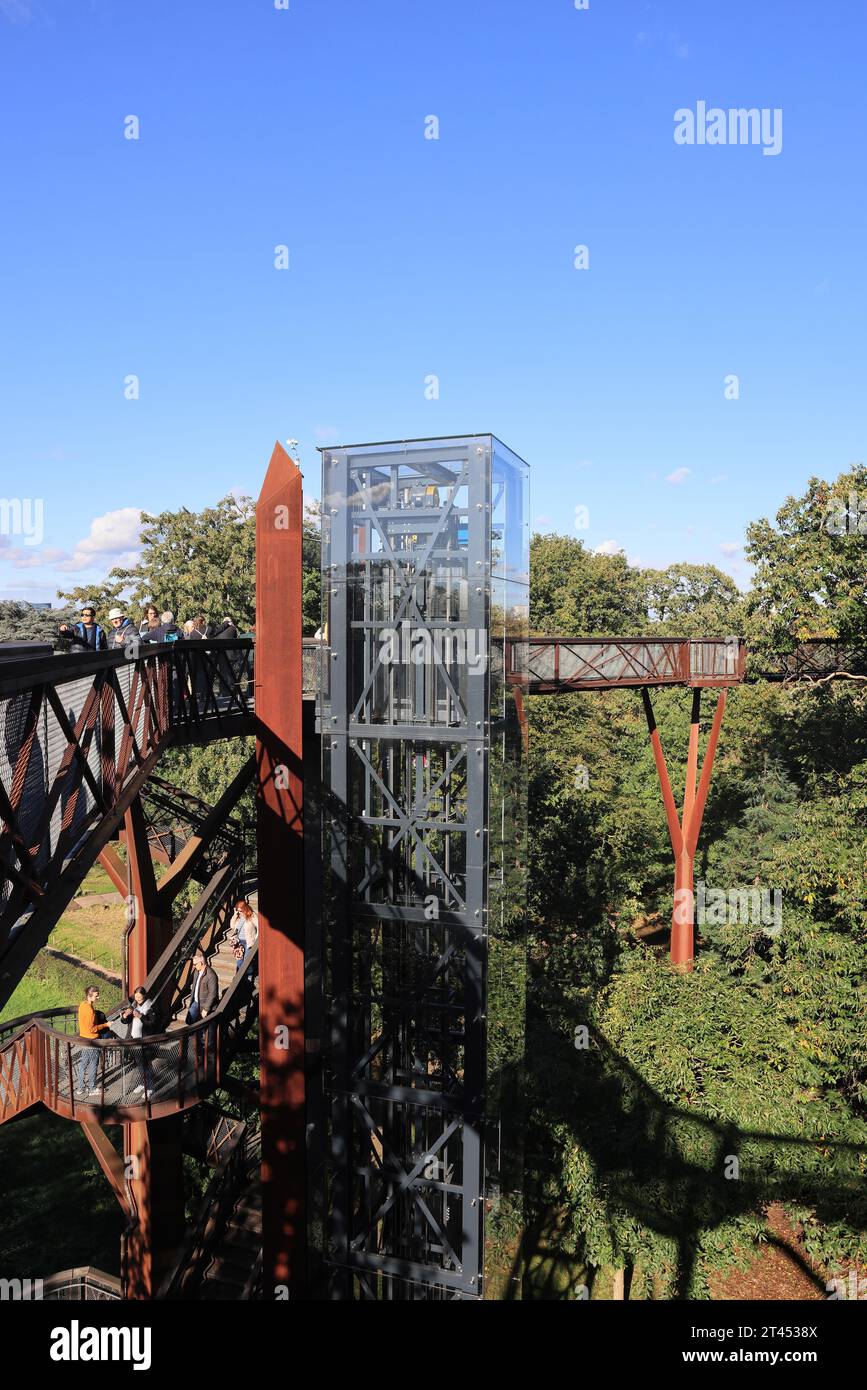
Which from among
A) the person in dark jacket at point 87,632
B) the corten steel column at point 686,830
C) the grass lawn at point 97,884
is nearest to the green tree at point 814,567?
the corten steel column at point 686,830

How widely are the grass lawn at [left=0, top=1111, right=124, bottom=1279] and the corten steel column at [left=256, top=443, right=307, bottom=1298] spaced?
20.2ft

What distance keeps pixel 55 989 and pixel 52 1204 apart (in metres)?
9.90

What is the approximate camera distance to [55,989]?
2422 centimetres

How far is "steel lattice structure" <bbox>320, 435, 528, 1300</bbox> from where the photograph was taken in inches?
338

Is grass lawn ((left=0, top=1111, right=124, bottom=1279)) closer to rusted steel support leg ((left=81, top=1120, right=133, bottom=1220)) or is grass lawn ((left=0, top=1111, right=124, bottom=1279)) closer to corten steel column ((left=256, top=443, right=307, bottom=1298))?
rusted steel support leg ((left=81, top=1120, right=133, bottom=1220))

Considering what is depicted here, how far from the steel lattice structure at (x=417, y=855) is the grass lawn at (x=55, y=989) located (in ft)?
50.8

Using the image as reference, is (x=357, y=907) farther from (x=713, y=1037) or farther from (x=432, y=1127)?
(x=713, y=1037)

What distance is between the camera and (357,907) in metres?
9.08

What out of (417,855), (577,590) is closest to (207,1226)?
(417,855)

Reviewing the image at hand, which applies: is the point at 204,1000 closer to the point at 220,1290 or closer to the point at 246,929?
the point at 246,929

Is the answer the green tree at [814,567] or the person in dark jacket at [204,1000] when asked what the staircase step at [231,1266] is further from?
the green tree at [814,567]

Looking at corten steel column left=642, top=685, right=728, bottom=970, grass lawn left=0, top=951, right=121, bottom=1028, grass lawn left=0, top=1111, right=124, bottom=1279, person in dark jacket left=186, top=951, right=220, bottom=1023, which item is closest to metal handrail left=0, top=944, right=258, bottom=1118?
person in dark jacket left=186, top=951, right=220, bottom=1023

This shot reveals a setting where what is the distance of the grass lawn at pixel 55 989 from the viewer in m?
23.1
